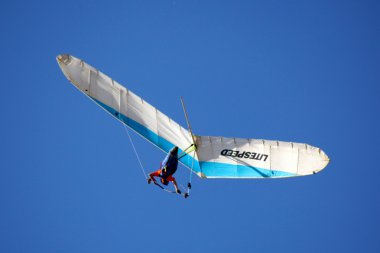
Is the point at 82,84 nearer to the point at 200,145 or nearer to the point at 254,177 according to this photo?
the point at 200,145

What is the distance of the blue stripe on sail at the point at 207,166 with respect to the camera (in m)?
23.1

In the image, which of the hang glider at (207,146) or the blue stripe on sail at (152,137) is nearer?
the hang glider at (207,146)

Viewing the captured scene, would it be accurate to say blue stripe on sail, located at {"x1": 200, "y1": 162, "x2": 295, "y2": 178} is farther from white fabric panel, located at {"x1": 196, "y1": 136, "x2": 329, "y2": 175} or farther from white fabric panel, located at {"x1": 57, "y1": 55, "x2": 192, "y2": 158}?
white fabric panel, located at {"x1": 57, "y1": 55, "x2": 192, "y2": 158}

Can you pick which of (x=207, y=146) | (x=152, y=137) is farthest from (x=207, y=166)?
(x=152, y=137)

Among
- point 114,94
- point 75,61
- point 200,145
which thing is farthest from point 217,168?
point 75,61

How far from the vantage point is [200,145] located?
23453 millimetres

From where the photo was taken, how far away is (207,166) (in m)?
23.3

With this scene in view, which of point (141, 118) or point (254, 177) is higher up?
point (141, 118)

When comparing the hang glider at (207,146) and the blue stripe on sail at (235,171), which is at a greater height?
the hang glider at (207,146)

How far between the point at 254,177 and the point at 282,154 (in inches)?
62.2

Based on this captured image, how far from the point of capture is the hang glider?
75.8ft

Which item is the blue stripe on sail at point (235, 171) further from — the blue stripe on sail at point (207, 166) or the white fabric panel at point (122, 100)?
the white fabric panel at point (122, 100)

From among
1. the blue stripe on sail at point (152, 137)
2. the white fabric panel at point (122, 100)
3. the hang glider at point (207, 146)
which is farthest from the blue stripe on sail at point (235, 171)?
Answer: the white fabric panel at point (122, 100)

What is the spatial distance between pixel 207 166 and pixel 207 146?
84 centimetres
